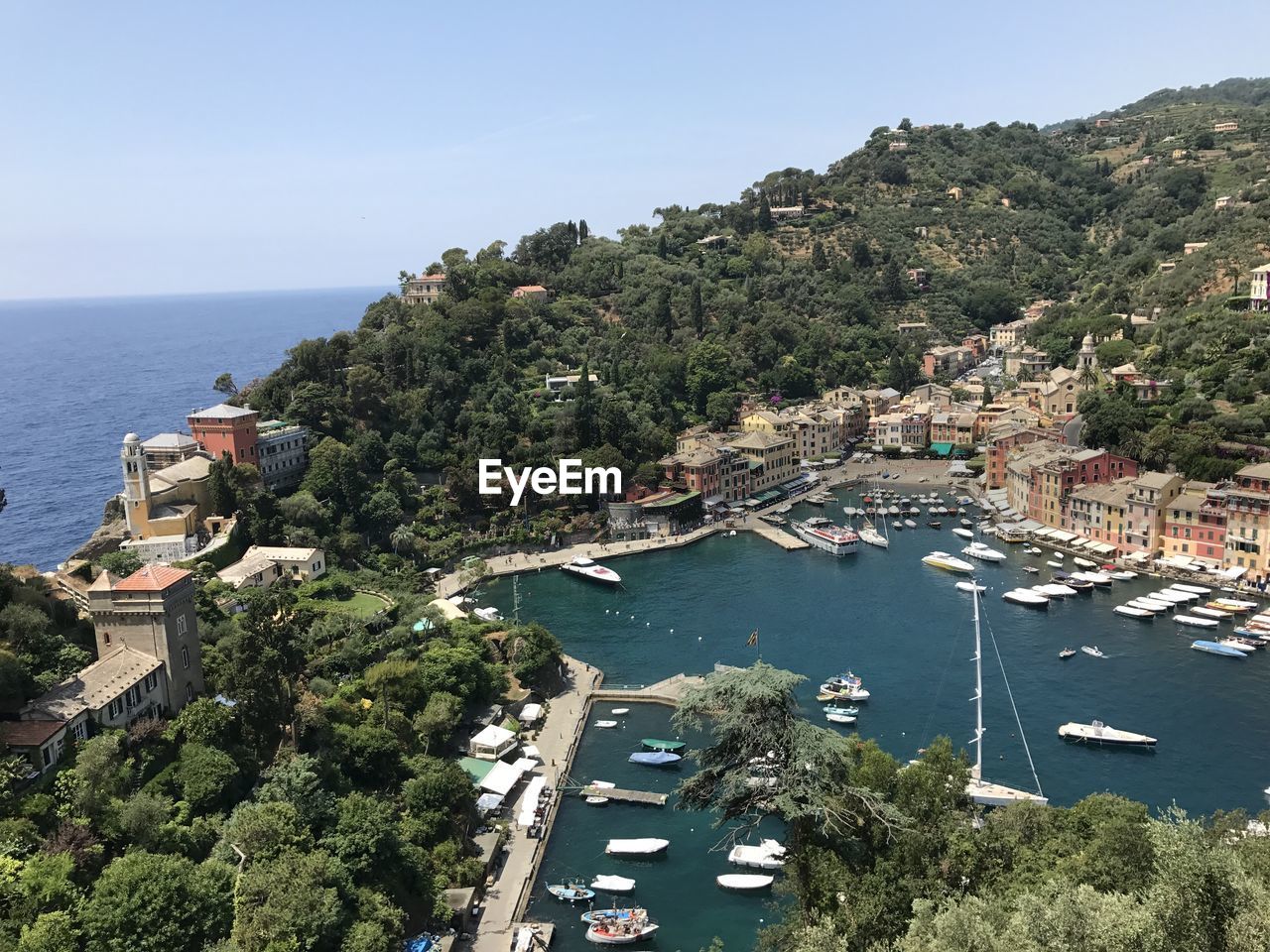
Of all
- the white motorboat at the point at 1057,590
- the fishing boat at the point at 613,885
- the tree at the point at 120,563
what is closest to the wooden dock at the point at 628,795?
the fishing boat at the point at 613,885

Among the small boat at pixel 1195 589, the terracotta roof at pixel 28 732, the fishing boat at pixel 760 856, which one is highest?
the terracotta roof at pixel 28 732

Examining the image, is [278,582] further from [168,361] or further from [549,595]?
[168,361]

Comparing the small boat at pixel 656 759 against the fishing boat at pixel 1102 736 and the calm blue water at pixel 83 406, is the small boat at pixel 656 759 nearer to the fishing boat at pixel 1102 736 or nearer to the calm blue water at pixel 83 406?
the fishing boat at pixel 1102 736

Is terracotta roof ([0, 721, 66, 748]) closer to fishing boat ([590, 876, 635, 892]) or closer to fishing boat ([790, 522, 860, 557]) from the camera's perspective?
fishing boat ([590, 876, 635, 892])

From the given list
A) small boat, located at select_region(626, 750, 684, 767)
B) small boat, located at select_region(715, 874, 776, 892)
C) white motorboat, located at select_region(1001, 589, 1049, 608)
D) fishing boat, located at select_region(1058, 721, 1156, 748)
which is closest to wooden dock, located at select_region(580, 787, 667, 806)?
small boat, located at select_region(626, 750, 684, 767)

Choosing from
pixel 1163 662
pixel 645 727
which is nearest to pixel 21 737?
pixel 645 727
